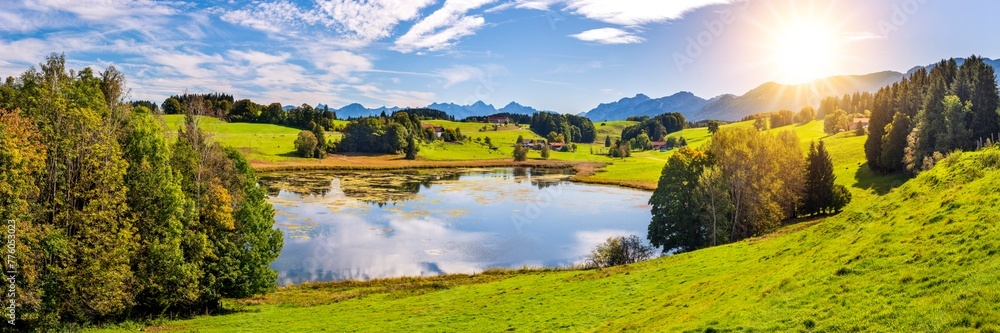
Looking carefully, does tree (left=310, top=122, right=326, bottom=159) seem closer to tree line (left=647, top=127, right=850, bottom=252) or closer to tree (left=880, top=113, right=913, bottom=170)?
tree line (left=647, top=127, right=850, bottom=252)

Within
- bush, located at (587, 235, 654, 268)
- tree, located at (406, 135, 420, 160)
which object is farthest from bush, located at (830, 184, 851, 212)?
tree, located at (406, 135, 420, 160)

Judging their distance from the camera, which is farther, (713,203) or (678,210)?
(678,210)

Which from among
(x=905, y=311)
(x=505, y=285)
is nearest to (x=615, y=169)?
(x=505, y=285)

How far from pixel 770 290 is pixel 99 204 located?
97.6ft

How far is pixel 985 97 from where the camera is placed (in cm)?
7175

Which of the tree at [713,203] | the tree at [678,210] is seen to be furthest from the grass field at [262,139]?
the tree at [713,203]

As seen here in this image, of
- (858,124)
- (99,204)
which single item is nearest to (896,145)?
(858,124)

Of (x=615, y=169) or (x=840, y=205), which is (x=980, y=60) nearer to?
(x=840, y=205)

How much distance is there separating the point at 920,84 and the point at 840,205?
2059 inches

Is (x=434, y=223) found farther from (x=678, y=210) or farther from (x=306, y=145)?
(x=306, y=145)

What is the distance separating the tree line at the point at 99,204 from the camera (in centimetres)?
2225

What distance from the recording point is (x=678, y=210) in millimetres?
48375

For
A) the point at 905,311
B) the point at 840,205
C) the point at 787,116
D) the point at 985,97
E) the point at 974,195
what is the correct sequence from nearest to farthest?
the point at 905,311, the point at 974,195, the point at 840,205, the point at 985,97, the point at 787,116

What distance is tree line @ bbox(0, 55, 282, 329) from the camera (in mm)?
22250
